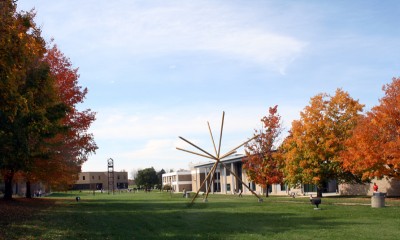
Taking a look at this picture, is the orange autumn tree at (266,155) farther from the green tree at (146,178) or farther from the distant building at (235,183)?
the green tree at (146,178)

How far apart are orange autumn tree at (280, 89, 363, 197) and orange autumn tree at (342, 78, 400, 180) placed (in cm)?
946

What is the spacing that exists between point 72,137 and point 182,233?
21548 millimetres

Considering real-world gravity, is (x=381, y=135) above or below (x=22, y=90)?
below

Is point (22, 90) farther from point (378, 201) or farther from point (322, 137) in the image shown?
point (322, 137)

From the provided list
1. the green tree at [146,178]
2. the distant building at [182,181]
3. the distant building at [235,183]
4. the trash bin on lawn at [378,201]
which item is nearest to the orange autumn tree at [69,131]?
the trash bin on lawn at [378,201]

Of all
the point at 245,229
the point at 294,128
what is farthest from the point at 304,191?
the point at 245,229

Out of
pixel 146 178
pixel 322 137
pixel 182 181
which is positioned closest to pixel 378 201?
pixel 322 137

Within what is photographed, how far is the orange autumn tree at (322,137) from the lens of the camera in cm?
5150

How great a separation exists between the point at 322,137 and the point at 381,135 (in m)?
12.5

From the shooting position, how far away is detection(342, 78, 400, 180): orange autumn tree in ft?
Result: 129

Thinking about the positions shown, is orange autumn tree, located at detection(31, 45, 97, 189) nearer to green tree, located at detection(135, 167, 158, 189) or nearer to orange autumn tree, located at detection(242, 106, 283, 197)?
orange autumn tree, located at detection(242, 106, 283, 197)

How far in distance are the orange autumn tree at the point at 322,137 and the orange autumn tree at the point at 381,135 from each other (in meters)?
9.46

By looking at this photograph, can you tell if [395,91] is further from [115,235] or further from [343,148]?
[115,235]

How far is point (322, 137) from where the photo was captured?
172ft
